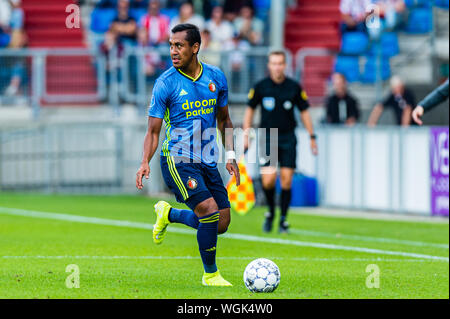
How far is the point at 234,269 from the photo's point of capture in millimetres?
10109

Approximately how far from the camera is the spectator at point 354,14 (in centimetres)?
2262

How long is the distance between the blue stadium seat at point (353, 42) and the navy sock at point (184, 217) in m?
13.6

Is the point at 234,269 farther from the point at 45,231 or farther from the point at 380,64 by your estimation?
the point at 380,64

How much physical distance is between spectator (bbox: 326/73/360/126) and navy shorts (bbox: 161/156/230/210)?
1091 centimetres

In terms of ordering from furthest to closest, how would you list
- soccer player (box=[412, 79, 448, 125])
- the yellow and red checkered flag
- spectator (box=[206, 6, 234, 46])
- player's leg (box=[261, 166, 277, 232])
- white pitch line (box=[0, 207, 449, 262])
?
spectator (box=[206, 6, 234, 46]) < the yellow and red checkered flag < player's leg (box=[261, 166, 277, 232]) < white pitch line (box=[0, 207, 449, 262]) < soccer player (box=[412, 79, 448, 125])

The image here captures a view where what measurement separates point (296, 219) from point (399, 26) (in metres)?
7.33

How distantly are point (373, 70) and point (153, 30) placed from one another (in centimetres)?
461

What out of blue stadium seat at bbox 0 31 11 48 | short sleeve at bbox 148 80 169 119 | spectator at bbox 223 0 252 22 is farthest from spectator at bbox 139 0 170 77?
short sleeve at bbox 148 80 169 119

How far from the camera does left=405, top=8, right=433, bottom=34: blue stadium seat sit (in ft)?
70.9

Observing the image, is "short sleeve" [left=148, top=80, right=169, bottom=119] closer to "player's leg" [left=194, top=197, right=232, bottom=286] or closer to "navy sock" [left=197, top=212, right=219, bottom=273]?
"player's leg" [left=194, top=197, right=232, bottom=286]

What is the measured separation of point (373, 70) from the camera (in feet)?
71.5

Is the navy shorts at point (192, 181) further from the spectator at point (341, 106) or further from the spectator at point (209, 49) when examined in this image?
the spectator at point (209, 49)

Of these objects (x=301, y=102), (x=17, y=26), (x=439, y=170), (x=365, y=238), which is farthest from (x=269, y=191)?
(x=17, y=26)
